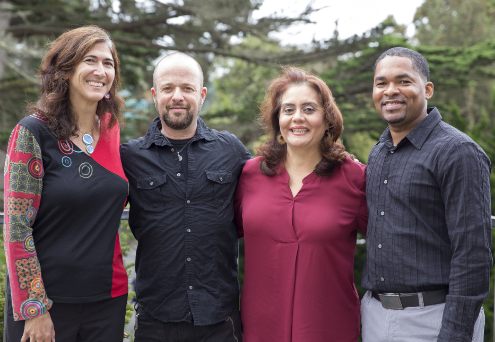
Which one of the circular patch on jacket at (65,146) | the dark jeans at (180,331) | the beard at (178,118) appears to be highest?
the beard at (178,118)

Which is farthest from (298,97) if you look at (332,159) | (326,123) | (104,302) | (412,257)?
(104,302)

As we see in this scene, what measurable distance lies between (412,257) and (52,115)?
1892mm

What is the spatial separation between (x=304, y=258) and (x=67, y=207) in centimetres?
125

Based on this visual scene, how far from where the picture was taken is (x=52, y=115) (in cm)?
223

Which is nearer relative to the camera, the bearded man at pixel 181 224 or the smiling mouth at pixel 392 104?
the smiling mouth at pixel 392 104

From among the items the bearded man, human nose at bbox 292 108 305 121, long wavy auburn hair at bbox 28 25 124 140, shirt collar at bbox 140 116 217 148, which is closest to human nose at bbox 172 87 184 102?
the bearded man

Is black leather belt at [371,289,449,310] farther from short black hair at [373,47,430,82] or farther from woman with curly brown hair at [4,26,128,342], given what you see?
woman with curly brown hair at [4,26,128,342]

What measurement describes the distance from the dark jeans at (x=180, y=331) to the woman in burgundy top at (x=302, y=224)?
0.42 feet

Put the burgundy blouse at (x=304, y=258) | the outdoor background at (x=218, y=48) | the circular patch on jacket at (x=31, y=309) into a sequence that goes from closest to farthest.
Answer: the circular patch on jacket at (x=31, y=309)
the burgundy blouse at (x=304, y=258)
the outdoor background at (x=218, y=48)

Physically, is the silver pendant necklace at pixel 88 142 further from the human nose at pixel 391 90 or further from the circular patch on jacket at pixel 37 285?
the human nose at pixel 391 90

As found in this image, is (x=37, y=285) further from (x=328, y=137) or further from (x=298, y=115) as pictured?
(x=328, y=137)

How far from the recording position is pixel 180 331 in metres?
2.50

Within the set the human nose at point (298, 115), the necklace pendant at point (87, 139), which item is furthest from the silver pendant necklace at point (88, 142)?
the human nose at point (298, 115)

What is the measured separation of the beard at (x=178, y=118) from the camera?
2717 millimetres
